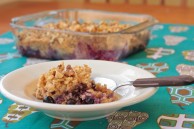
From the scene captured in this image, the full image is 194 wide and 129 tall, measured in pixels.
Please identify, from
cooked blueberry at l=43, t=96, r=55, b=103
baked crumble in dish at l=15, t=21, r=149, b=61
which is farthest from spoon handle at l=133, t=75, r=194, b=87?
baked crumble in dish at l=15, t=21, r=149, b=61

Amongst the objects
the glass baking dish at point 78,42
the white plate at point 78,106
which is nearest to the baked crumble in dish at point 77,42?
the glass baking dish at point 78,42

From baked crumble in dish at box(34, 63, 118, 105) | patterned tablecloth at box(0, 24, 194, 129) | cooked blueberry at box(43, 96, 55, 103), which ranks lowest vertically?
patterned tablecloth at box(0, 24, 194, 129)

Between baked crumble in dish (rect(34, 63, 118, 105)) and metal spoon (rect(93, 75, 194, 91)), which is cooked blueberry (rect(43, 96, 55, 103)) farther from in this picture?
metal spoon (rect(93, 75, 194, 91))

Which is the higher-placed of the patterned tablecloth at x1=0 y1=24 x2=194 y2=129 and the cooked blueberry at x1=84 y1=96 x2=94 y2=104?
the cooked blueberry at x1=84 y1=96 x2=94 y2=104

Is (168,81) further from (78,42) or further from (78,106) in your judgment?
(78,42)

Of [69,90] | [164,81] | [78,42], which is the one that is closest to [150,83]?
[164,81]

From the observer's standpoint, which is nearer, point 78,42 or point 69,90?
point 69,90

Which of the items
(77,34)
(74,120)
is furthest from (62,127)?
(77,34)
